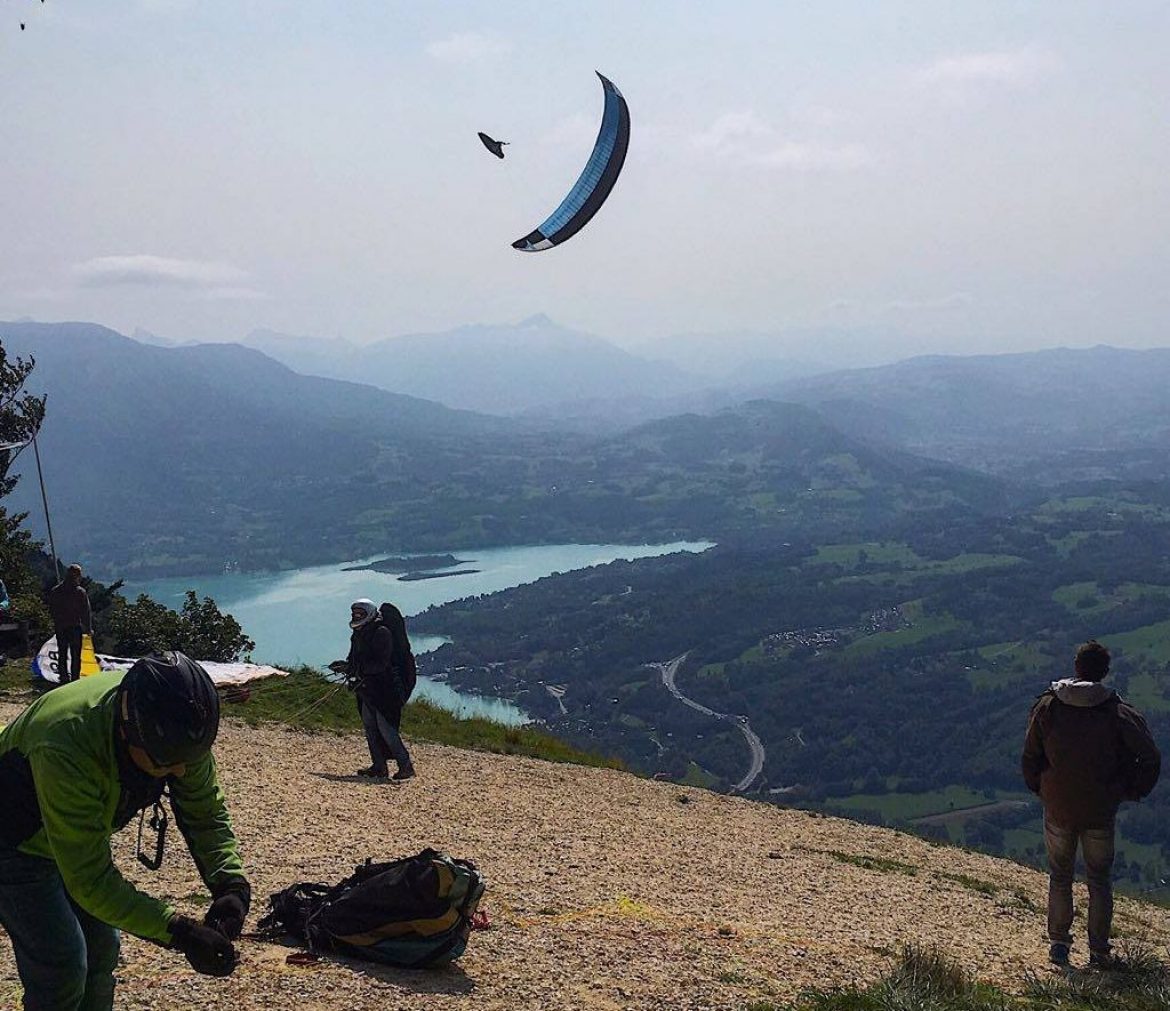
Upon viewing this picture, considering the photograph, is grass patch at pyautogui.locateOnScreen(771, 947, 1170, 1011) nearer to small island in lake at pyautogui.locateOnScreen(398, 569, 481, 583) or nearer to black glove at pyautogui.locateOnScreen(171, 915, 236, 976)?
black glove at pyautogui.locateOnScreen(171, 915, 236, 976)

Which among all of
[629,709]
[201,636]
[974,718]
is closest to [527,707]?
[629,709]

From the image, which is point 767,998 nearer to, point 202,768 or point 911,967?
point 911,967

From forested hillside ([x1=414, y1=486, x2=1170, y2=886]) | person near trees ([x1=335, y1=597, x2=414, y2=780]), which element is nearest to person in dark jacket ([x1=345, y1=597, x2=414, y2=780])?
person near trees ([x1=335, y1=597, x2=414, y2=780])

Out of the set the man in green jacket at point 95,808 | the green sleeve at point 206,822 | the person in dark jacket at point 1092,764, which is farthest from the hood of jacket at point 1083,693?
the man in green jacket at point 95,808

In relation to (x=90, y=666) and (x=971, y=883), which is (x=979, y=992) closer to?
(x=971, y=883)

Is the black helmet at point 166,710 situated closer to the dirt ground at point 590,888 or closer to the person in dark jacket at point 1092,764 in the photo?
the dirt ground at point 590,888

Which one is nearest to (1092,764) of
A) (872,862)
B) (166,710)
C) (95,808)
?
(872,862)
